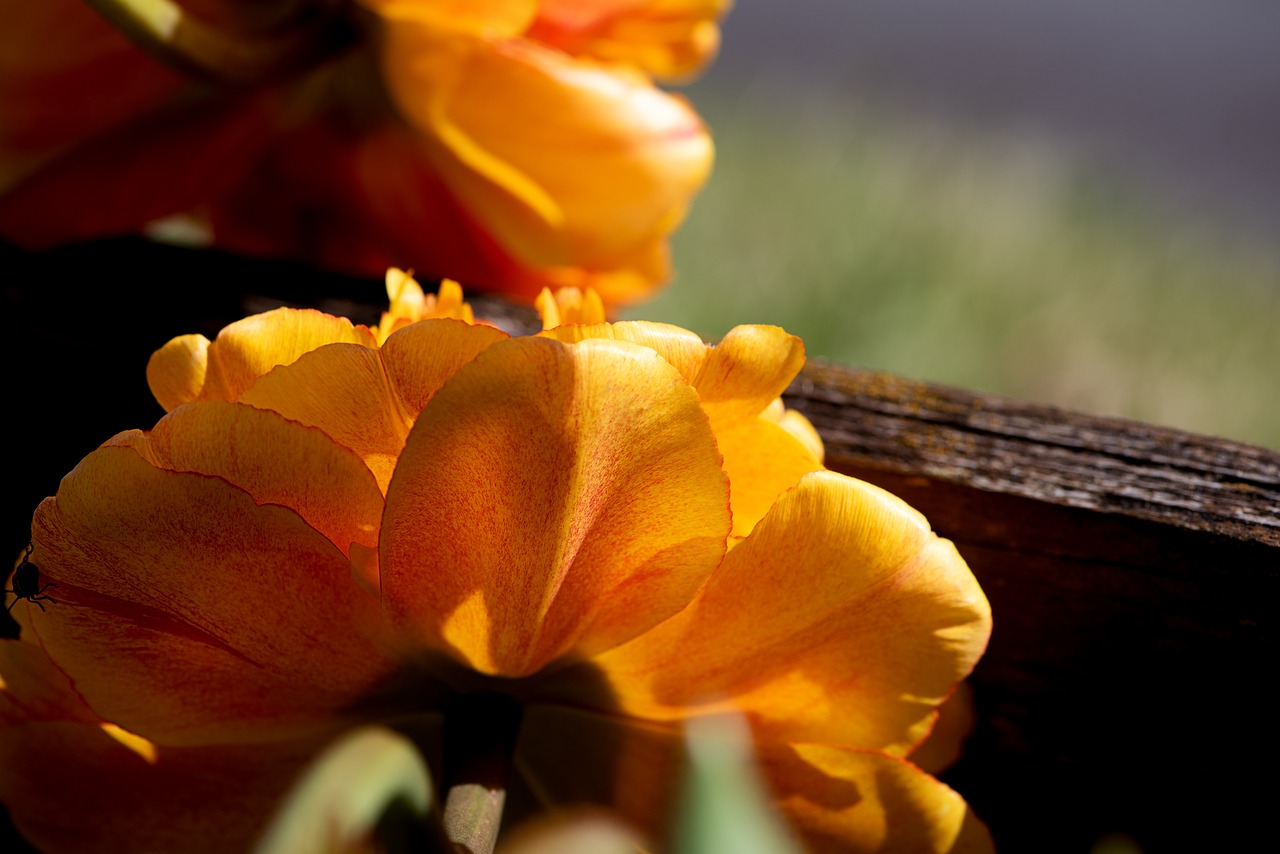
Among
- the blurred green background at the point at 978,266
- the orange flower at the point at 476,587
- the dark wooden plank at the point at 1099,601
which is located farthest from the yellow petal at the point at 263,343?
the blurred green background at the point at 978,266

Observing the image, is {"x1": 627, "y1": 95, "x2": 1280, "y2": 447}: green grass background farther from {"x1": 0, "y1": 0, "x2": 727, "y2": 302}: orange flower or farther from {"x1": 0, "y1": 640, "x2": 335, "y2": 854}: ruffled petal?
{"x1": 0, "y1": 640, "x2": 335, "y2": 854}: ruffled petal

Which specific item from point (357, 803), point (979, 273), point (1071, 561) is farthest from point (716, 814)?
point (979, 273)

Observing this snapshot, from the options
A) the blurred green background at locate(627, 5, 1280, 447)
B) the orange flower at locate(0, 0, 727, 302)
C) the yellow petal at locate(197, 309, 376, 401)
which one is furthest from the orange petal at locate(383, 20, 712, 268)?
the blurred green background at locate(627, 5, 1280, 447)

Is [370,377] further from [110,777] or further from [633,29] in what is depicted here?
[633,29]

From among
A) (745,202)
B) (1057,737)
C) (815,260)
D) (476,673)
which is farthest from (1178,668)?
(745,202)

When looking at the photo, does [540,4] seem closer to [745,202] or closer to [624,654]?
[624,654]
